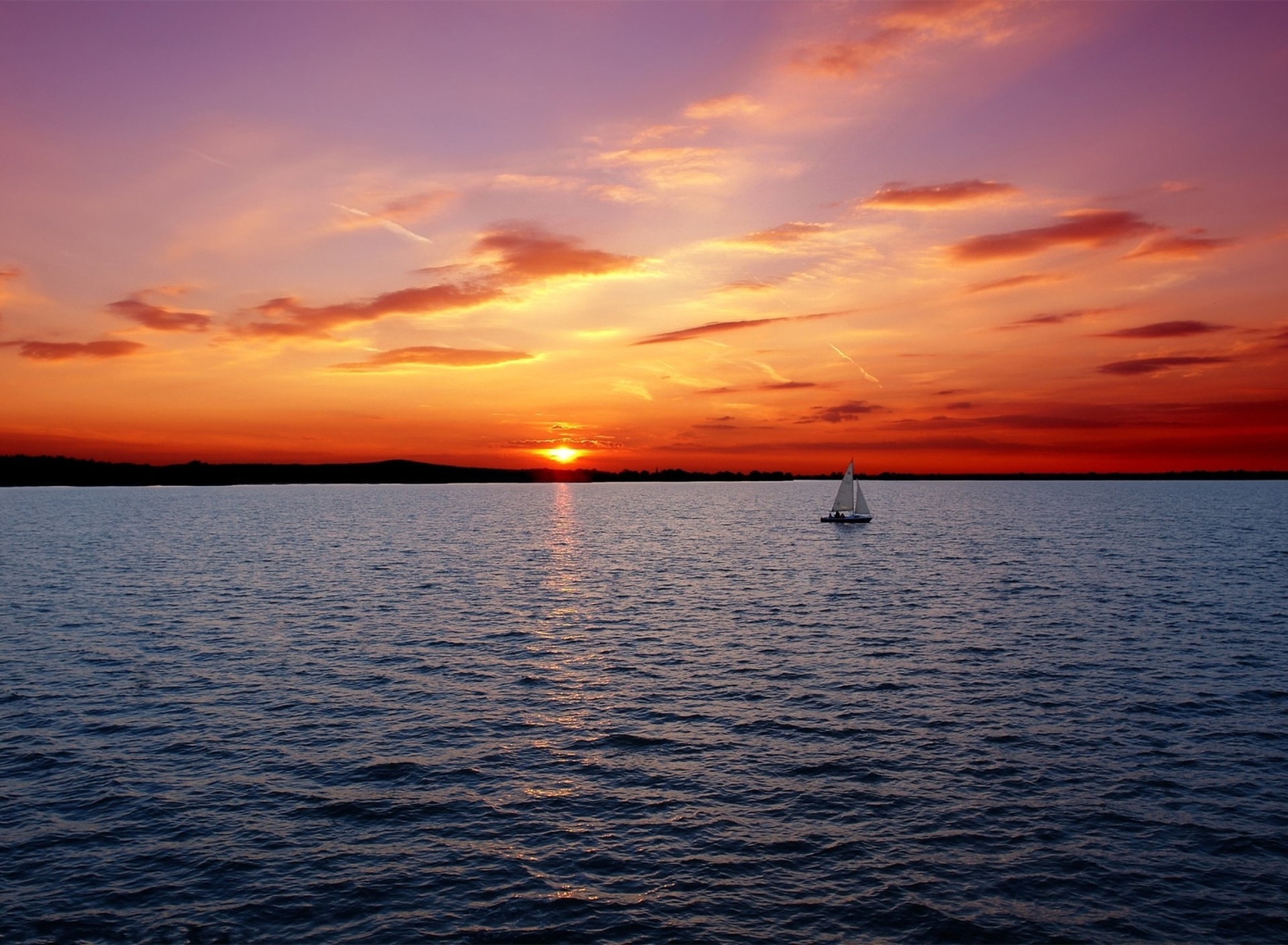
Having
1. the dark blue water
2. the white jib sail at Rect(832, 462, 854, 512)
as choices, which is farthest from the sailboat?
the dark blue water

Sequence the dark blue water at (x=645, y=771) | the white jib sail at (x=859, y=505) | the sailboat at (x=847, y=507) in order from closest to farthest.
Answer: the dark blue water at (x=645, y=771) → the sailboat at (x=847, y=507) → the white jib sail at (x=859, y=505)

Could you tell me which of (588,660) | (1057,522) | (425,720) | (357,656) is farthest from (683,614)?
(1057,522)

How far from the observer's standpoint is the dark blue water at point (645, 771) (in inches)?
871

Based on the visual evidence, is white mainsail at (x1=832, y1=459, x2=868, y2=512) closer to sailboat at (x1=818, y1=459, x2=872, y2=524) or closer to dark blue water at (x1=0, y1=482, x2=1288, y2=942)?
sailboat at (x1=818, y1=459, x2=872, y2=524)

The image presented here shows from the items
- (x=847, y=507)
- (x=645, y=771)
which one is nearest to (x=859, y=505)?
(x=847, y=507)

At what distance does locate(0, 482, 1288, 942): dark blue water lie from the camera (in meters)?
22.1

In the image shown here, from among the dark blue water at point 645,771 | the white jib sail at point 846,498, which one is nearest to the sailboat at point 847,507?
the white jib sail at point 846,498

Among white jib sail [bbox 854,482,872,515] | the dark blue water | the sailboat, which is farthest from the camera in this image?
white jib sail [bbox 854,482,872,515]

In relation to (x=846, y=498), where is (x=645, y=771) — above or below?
below

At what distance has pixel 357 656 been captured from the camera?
2035 inches

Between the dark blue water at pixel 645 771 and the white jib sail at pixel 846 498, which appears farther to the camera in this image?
the white jib sail at pixel 846 498

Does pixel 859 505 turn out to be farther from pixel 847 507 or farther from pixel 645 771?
pixel 645 771

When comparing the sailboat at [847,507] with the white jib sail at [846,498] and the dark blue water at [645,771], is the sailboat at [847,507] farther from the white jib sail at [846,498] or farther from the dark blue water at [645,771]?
the dark blue water at [645,771]

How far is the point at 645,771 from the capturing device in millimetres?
31906
